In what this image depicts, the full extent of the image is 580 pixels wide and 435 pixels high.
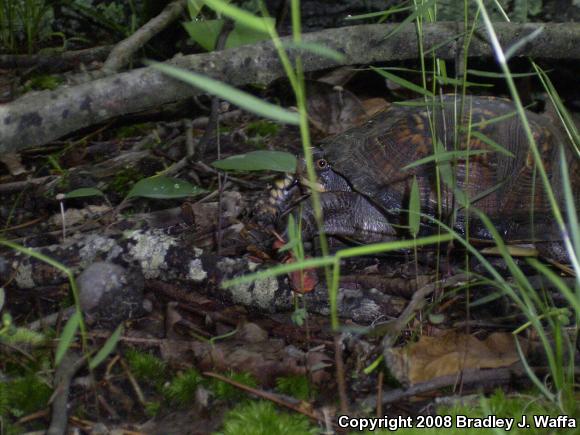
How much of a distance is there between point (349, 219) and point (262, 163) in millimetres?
863

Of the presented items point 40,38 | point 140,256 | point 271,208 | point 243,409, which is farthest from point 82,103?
point 40,38

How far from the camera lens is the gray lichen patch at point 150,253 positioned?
2342 mm

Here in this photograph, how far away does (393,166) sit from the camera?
9.37 feet

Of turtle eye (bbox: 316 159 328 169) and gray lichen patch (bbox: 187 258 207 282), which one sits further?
turtle eye (bbox: 316 159 328 169)

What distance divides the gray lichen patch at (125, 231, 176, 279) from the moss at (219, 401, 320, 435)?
75 cm

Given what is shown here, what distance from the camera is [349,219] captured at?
2.96 metres

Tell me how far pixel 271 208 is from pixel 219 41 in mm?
747

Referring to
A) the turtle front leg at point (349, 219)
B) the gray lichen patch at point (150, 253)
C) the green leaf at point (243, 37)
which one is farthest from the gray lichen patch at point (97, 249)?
the green leaf at point (243, 37)

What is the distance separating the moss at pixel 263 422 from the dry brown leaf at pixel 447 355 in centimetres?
33

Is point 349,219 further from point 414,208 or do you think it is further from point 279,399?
point 279,399

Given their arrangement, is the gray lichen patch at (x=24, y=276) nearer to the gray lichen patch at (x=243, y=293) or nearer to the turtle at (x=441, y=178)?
the gray lichen patch at (x=243, y=293)

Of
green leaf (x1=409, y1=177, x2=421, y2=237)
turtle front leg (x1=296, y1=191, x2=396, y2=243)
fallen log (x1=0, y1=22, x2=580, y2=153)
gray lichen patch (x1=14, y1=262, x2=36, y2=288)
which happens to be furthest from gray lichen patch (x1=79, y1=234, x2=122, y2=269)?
green leaf (x1=409, y1=177, x2=421, y2=237)

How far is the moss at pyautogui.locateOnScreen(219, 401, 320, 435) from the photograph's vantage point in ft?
5.41

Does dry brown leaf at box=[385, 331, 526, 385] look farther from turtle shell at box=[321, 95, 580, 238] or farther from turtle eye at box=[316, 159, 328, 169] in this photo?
turtle eye at box=[316, 159, 328, 169]
